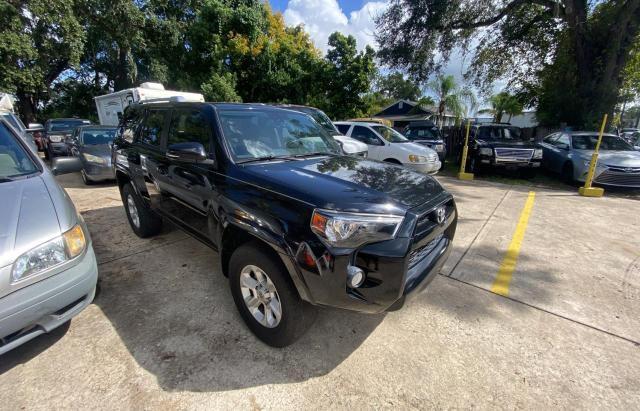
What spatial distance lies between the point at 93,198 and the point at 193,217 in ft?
16.9

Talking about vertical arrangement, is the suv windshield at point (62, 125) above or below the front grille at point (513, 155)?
above

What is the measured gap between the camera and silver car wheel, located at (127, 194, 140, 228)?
13.7ft

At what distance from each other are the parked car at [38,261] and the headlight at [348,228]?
67.3 inches

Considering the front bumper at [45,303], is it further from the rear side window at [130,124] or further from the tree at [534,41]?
the tree at [534,41]

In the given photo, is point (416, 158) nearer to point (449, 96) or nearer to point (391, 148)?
point (391, 148)

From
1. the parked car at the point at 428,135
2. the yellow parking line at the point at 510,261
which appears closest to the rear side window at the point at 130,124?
the yellow parking line at the point at 510,261

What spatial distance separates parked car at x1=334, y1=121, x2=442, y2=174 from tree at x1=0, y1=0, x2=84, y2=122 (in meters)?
14.8

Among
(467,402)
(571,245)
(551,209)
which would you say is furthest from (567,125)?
(467,402)

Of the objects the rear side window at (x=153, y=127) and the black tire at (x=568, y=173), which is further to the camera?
the black tire at (x=568, y=173)

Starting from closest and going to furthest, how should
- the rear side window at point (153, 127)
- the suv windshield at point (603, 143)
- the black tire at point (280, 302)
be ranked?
1. the black tire at point (280, 302)
2. the rear side window at point (153, 127)
3. the suv windshield at point (603, 143)

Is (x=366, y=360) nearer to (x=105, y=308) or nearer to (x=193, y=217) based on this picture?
(x=193, y=217)

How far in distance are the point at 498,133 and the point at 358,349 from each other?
10271mm

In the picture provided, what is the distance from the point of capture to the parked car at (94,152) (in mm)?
7520

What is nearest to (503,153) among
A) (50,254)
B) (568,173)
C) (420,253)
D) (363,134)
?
(568,173)
